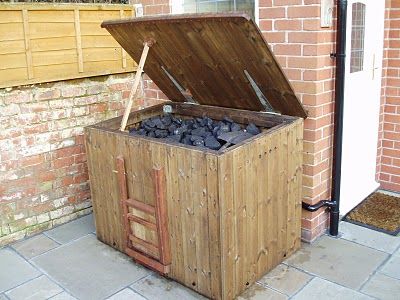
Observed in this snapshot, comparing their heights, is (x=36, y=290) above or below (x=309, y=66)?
below

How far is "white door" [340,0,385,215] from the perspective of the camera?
12.0 feet

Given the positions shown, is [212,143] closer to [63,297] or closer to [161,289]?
[161,289]

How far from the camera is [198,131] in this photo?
334cm

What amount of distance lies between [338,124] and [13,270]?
8.75 feet

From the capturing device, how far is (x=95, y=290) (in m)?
3.01

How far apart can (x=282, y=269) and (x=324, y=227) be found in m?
0.70

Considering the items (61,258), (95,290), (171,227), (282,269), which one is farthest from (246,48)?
(61,258)

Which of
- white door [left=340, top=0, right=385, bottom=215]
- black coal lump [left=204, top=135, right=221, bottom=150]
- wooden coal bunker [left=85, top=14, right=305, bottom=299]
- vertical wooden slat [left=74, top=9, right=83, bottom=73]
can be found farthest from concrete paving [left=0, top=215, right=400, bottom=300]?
vertical wooden slat [left=74, top=9, right=83, bottom=73]

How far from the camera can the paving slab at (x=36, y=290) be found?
296cm

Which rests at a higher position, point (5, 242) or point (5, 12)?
point (5, 12)

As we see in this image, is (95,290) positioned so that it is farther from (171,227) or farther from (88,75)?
(88,75)

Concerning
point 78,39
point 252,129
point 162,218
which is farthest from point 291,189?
point 78,39

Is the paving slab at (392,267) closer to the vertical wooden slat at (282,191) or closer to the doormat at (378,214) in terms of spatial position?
the doormat at (378,214)

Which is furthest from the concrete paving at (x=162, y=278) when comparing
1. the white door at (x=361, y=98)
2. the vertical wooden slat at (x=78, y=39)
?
the vertical wooden slat at (x=78, y=39)
